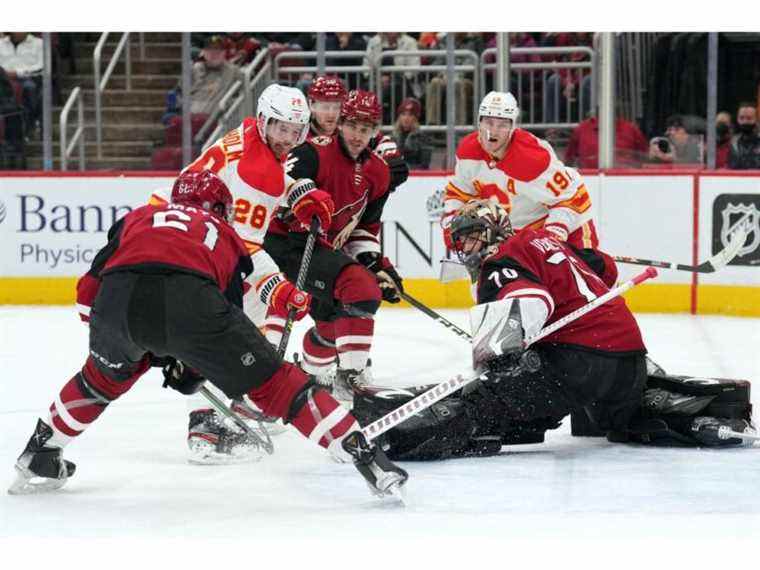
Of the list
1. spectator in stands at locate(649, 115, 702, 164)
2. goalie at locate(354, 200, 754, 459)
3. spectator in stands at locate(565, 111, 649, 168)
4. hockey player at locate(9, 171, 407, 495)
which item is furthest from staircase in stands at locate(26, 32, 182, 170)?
hockey player at locate(9, 171, 407, 495)

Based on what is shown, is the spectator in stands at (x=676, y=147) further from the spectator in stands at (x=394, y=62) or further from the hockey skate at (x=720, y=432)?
the hockey skate at (x=720, y=432)

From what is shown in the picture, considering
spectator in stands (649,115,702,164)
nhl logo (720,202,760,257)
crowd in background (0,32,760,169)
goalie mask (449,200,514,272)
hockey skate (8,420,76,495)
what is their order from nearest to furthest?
hockey skate (8,420,76,495) → goalie mask (449,200,514,272) → nhl logo (720,202,760,257) → spectator in stands (649,115,702,164) → crowd in background (0,32,760,169)

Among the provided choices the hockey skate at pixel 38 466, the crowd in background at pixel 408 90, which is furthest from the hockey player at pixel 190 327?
the crowd in background at pixel 408 90

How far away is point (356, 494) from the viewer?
3.98m

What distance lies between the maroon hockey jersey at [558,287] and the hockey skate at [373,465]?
0.64m

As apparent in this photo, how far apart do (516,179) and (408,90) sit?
2892mm

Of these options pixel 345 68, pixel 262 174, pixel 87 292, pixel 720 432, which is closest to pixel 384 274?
pixel 262 174

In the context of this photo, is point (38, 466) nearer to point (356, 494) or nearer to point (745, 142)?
point (356, 494)

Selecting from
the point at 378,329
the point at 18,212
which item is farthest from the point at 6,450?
the point at 18,212

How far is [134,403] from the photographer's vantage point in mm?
5570

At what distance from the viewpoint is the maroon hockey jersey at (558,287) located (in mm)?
4145

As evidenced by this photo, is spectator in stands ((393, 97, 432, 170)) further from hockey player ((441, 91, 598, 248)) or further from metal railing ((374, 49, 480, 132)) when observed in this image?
hockey player ((441, 91, 598, 248))

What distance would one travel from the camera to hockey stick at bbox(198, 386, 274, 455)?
13.9 feet

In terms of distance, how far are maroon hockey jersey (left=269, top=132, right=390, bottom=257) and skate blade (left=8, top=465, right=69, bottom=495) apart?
1.78 m
